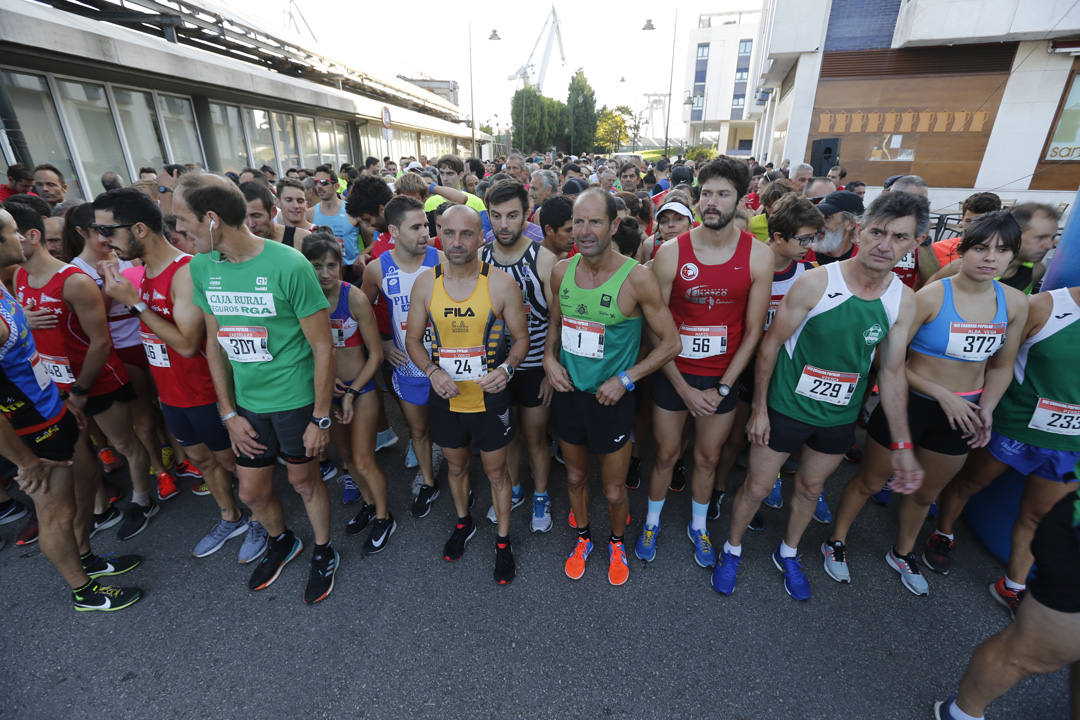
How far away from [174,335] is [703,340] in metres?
3.01

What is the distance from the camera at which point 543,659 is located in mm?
2557

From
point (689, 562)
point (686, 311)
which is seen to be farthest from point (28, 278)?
point (689, 562)

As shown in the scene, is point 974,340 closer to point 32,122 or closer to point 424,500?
point 424,500

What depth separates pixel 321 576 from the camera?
9.79ft

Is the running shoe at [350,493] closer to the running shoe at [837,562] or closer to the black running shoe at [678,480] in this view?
the black running shoe at [678,480]

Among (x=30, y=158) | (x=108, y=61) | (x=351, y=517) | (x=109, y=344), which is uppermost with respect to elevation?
(x=108, y=61)

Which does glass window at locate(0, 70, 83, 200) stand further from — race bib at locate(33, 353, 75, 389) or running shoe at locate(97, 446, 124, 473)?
race bib at locate(33, 353, 75, 389)

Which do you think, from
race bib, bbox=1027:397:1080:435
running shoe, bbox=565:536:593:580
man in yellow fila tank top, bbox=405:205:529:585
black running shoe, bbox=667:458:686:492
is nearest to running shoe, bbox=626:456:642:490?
black running shoe, bbox=667:458:686:492

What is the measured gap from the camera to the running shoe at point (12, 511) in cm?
361

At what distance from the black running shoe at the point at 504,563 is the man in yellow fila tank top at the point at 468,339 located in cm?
50

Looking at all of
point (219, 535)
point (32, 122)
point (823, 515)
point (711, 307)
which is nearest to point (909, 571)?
point (823, 515)

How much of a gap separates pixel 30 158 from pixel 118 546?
8.10 metres

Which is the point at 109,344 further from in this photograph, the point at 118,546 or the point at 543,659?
the point at 543,659

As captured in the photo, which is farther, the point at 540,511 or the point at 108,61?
the point at 108,61
